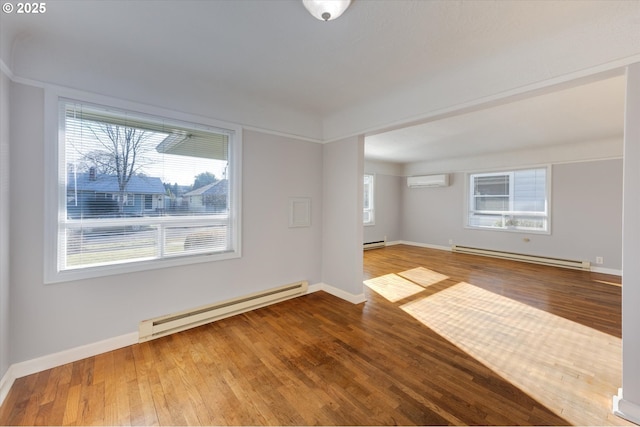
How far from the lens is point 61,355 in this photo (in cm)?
206

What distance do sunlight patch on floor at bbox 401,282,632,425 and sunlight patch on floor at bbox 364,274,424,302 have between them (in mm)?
A: 289

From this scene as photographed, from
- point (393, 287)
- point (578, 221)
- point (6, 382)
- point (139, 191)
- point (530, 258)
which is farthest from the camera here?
point (530, 258)

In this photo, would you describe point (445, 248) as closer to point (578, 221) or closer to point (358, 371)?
point (578, 221)

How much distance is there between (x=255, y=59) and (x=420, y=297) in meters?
3.48

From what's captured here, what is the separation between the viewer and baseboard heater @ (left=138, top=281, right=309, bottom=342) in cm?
242

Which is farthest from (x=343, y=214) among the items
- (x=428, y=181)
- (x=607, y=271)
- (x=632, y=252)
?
(x=607, y=271)

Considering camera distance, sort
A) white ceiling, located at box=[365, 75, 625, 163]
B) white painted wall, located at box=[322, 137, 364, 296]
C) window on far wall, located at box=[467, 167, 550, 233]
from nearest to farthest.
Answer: white ceiling, located at box=[365, 75, 625, 163]
white painted wall, located at box=[322, 137, 364, 296]
window on far wall, located at box=[467, 167, 550, 233]

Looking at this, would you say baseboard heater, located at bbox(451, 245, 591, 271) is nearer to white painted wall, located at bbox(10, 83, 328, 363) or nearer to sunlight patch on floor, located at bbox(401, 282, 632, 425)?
sunlight patch on floor, located at bbox(401, 282, 632, 425)

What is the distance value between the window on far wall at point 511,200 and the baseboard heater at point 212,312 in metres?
5.41

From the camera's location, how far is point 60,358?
81.0 inches

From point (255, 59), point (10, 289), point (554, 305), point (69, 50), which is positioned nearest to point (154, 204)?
point (10, 289)

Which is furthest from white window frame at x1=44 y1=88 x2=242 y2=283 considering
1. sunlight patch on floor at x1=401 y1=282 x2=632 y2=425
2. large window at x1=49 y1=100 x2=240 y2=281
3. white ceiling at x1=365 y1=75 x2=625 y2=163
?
white ceiling at x1=365 y1=75 x2=625 y2=163

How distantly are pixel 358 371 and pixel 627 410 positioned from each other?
5.43 ft

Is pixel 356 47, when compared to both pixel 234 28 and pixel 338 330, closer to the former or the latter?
pixel 234 28
